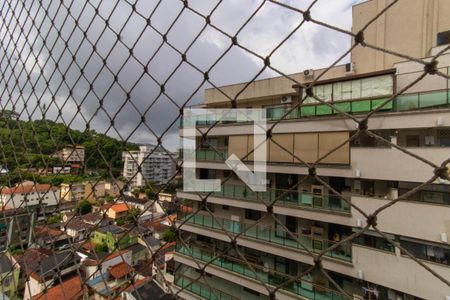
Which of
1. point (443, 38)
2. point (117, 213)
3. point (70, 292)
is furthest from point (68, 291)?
point (443, 38)

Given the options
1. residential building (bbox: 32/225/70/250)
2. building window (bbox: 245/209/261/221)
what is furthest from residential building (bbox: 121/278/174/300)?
building window (bbox: 245/209/261/221)

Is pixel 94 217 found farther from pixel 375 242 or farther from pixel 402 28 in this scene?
pixel 402 28

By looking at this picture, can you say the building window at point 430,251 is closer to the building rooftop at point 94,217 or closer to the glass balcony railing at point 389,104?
the glass balcony railing at point 389,104

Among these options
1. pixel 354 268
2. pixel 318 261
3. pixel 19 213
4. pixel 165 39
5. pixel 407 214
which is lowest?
pixel 354 268

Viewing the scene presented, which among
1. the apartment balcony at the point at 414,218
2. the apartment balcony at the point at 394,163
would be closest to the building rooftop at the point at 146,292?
the apartment balcony at the point at 414,218

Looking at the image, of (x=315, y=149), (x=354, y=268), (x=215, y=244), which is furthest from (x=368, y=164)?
(x=215, y=244)

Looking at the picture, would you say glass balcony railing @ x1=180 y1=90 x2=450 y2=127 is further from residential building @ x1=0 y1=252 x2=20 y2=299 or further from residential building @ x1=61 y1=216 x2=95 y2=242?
residential building @ x1=0 y1=252 x2=20 y2=299

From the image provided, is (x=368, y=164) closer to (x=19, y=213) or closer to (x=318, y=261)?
(x=318, y=261)
